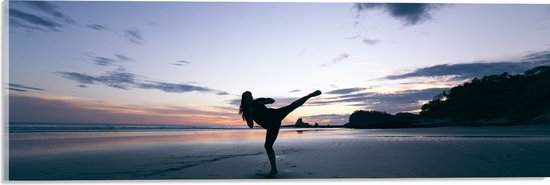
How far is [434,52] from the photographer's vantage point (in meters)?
6.86

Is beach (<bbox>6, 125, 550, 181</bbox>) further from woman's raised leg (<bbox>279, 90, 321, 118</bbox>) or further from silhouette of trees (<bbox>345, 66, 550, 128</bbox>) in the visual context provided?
silhouette of trees (<bbox>345, 66, 550, 128</bbox>)

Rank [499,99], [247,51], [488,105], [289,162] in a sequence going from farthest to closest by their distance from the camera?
[488,105] → [499,99] → [247,51] → [289,162]

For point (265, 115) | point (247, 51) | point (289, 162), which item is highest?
point (247, 51)

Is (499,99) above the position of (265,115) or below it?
above

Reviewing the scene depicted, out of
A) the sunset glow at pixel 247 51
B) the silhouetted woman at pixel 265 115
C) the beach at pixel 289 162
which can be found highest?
the sunset glow at pixel 247 51

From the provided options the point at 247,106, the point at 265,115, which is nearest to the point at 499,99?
the point at 265,115

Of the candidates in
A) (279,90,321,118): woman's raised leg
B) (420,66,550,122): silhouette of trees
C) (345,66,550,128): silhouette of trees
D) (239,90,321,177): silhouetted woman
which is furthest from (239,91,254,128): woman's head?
(420,66,550,122): silhouette of trees

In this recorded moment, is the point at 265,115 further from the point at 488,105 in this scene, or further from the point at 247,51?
the point at 488,105

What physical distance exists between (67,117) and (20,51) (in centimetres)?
180

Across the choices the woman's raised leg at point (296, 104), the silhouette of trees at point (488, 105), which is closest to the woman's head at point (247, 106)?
the woman's raised leg at point (296, 104)

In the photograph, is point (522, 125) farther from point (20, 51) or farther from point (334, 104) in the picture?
point (20, 51)

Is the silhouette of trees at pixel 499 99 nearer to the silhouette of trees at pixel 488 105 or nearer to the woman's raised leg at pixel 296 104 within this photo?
the silhouette of trees at pixel 488 105

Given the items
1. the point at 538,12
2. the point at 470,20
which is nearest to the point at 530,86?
the point at 538,12

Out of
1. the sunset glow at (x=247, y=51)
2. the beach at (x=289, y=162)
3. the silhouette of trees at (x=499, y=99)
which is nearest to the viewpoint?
the beach at (x=289, y=162)
